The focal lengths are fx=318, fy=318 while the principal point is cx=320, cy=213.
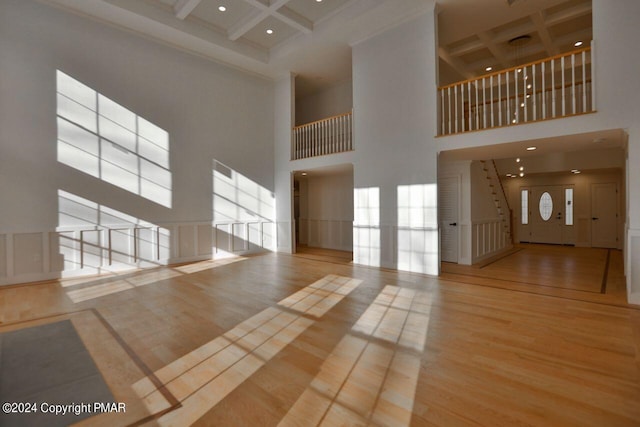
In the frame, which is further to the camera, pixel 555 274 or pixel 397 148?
pixel 397 148

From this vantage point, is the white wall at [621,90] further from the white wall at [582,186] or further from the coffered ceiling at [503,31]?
the white wall at [582,186]

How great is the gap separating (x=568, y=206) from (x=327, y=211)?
8.01m

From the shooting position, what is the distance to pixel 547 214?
36.1ft

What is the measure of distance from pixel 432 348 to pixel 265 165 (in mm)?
7515

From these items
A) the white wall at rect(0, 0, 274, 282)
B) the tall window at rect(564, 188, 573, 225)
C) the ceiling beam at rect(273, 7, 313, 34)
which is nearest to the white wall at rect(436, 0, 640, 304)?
the ceiling beam at rect(273, 7, 313, 34)

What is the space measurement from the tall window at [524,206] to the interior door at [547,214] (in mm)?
124

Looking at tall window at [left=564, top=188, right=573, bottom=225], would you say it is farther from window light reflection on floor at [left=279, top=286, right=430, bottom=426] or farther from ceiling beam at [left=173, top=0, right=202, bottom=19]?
ceiling beam at [left=173, top=0, right=202, bottom=19]

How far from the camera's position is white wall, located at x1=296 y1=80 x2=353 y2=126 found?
10117 millimetres

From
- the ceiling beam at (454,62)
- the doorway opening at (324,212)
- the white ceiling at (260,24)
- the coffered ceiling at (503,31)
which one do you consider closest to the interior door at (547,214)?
the coffered ceiling at (503,31)

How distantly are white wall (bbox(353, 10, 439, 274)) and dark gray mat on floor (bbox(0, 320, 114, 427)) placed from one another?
5428 mm

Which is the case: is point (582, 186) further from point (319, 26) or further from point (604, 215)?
point (319, 26)

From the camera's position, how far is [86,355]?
2.91 meters

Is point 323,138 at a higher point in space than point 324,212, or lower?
higher

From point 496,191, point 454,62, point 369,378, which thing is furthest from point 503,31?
point 369,378
